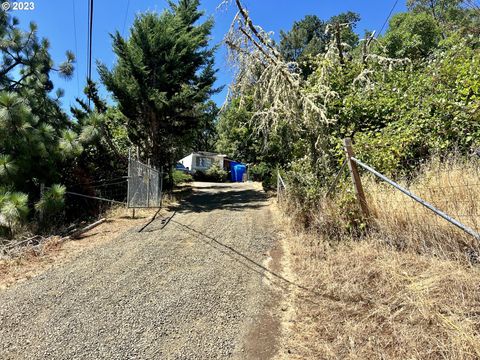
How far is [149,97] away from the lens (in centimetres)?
1187

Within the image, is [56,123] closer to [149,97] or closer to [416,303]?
[149,97]

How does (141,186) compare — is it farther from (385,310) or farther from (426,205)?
(426,205)

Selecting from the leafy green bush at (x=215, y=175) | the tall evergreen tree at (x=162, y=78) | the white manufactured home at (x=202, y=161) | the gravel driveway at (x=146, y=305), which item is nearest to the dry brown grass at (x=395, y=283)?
the gravel driveway at (x=146, y=305)

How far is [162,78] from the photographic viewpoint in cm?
1227

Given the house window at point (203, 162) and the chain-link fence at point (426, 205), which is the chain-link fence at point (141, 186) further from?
the house window at point (203, 162)

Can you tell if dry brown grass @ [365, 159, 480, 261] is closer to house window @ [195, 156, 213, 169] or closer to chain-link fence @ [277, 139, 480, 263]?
chain-link fence @ [277, 139, 480, 263]

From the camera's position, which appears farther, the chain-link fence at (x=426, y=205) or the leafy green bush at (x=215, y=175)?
the leafy green bush at (x=215, y=175)

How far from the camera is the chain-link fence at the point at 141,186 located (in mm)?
8789

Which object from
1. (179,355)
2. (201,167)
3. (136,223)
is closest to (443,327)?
(179,355)

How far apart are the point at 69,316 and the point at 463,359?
12.0ft

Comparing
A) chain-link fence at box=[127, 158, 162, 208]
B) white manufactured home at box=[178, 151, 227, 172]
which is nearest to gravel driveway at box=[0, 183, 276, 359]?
chain-link fence at box=[127, 158, 162, 208]

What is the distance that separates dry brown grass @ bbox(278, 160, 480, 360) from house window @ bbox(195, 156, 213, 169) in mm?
32214

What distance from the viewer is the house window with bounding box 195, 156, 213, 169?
36.8m

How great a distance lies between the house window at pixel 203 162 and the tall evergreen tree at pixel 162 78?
21.6 m
